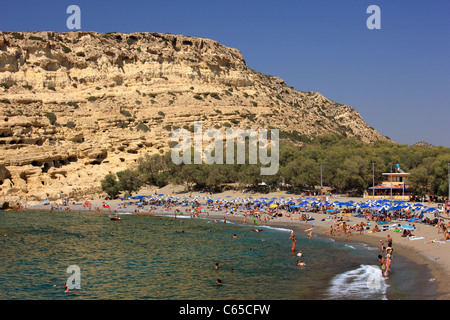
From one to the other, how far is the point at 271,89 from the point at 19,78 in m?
53.5

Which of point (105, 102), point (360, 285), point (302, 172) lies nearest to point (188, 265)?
point (360, 285)

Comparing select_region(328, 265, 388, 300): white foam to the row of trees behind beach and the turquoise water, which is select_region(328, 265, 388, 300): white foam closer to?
the turquoise water

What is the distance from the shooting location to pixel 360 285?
19.2 m

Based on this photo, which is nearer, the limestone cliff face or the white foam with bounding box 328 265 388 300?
the white foam with bounding box 328 265 388 300

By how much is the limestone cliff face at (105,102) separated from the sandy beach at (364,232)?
29.0 feet

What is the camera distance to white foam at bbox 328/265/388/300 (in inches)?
686

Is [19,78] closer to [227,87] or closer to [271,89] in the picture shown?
[227,87]

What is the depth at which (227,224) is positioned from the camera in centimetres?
4334

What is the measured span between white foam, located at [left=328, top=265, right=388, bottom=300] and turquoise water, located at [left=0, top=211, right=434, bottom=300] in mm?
41

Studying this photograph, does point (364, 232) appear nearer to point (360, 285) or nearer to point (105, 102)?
point (360, 285)

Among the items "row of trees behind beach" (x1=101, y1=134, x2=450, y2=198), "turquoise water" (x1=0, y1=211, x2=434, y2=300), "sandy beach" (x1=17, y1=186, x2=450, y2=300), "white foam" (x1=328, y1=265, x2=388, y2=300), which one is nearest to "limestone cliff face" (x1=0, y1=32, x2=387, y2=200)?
"row of trees behind beach" (x1=101, y1=134, x2=450, y2=198)

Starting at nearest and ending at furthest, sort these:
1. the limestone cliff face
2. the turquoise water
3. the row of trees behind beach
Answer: the turquoise water
the row of trees behind beach
the limestone cliff face

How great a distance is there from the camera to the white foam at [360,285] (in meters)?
17.4

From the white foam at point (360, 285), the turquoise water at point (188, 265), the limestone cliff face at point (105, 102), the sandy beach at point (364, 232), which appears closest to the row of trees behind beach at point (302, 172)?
the sandy beach at point (364, 232)
